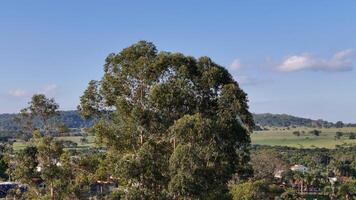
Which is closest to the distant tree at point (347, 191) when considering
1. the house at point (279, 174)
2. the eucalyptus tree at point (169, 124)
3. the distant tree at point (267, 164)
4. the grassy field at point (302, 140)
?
the distant tree at point (267, 164)

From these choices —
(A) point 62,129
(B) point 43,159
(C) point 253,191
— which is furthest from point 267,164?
(B) point 43,159

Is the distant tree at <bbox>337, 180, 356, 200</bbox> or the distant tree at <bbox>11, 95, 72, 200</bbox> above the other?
the distant tree at <bbox>11, 95, 72, 200</bbox>

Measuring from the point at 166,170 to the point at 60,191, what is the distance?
528cm

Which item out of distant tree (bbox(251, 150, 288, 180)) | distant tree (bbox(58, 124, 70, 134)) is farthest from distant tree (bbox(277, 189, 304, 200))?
distant tree (bbox(58, 124, 70, 134))

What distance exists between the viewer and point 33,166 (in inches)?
895

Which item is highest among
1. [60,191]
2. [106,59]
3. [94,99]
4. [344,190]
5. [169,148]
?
[106,59]

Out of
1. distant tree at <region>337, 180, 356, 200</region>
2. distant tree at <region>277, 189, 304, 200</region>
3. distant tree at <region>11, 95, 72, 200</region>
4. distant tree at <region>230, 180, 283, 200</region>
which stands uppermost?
distant tree at <region>11, 95, 72, 200</region>

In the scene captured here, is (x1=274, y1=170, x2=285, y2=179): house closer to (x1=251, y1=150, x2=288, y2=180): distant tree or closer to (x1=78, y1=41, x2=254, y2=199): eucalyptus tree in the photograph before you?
(x1=251, y1=150, x2=288, y2=180): distant tree

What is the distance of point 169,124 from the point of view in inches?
742

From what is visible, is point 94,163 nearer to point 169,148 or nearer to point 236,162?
point 169,148

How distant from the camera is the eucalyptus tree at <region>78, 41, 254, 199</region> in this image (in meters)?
16.8

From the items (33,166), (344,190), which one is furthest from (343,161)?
(33,166)

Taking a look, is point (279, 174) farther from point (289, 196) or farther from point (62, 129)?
point (62, 129)

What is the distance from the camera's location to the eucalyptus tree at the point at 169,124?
16.8 metres
